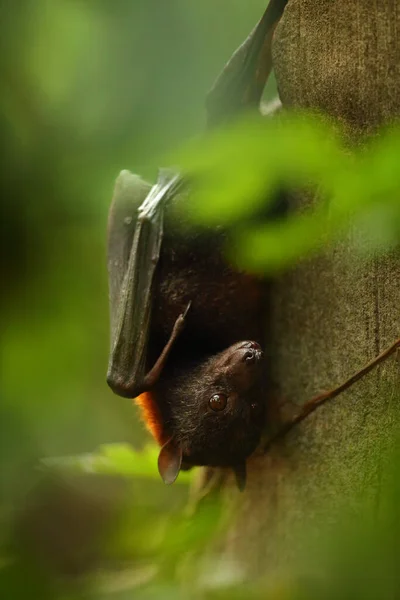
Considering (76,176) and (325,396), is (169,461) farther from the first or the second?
(76,176)

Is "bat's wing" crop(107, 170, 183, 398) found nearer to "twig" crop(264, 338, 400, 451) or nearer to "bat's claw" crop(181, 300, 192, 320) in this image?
"bat's claw" crop(181, 300, 192, 320)

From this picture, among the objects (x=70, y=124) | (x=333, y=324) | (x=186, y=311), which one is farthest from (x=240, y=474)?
(x=70, y=124)

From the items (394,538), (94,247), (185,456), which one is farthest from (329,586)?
(94,247)

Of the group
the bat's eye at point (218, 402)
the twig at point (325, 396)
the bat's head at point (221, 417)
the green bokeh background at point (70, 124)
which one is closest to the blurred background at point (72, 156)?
the green bokeh background at point (70, 124)

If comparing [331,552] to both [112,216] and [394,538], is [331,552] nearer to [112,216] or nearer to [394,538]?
[394,538]

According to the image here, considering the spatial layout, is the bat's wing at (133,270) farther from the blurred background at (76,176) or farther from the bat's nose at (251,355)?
the bat's nose at (251,355)

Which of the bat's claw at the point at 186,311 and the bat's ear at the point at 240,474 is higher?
the bat's claw at the point at 186,311
